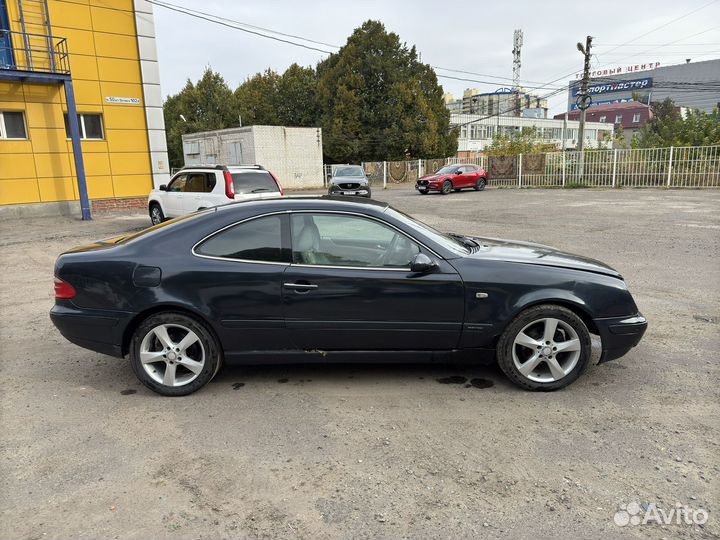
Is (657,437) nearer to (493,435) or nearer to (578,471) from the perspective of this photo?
(578,471)

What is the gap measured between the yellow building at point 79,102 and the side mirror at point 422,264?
15.7 m

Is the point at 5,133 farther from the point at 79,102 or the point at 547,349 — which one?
the point at 547,349

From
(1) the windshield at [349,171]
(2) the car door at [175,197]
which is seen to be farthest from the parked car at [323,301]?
(1) the windshield at [349,171]

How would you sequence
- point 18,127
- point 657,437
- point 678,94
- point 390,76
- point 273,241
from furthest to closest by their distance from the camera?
point 678,94 → point 390,76 → point 18,127 → point 273,241 → point 657,437

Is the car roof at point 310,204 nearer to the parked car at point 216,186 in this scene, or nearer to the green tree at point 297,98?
the parked car at point 216,186

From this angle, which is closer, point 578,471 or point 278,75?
point 578,471

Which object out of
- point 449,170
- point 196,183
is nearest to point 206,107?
point 449,170

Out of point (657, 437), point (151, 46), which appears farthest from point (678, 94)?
point (657, 437)

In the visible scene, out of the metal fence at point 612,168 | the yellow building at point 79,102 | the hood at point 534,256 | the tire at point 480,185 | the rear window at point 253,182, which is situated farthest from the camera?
the tire at point 480,185

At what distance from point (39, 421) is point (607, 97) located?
431 ft

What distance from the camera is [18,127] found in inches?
643

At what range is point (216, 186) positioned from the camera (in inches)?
444

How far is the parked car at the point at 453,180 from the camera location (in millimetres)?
26672

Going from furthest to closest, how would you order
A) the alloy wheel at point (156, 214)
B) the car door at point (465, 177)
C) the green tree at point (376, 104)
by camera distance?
the green tree at point (376, 104)
the car door at point (465, 177)
the alloy wheel at point (156, 214)
